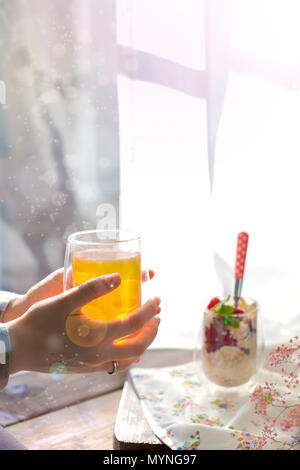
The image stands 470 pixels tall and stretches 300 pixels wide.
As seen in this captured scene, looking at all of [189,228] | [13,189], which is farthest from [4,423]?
[189,228]

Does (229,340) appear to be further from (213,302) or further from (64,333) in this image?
(64,333)

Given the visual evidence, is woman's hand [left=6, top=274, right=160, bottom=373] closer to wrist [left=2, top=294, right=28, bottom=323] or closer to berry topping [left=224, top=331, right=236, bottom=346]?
wrist [left=2, top=294, right=28, bottom=323]

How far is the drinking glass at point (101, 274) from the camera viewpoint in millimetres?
625

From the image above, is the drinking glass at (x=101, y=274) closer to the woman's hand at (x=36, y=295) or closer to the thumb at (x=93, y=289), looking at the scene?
the thumb at (x=93, y=289)

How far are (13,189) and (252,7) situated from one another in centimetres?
78

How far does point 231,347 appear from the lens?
1164mm

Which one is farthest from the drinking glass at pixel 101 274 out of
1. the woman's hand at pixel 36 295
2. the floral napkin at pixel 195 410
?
the floral napkin at pixel 195 410

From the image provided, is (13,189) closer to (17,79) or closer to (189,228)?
(17,79)

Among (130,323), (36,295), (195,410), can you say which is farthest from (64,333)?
(195,410)

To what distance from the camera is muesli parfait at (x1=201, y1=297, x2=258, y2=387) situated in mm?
1159

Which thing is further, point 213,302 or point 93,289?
point 213,302

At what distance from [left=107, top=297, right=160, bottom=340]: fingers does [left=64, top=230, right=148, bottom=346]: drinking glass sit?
0.04ft

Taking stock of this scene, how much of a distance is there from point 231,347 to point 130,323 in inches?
23.6

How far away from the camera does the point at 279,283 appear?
1.38m
